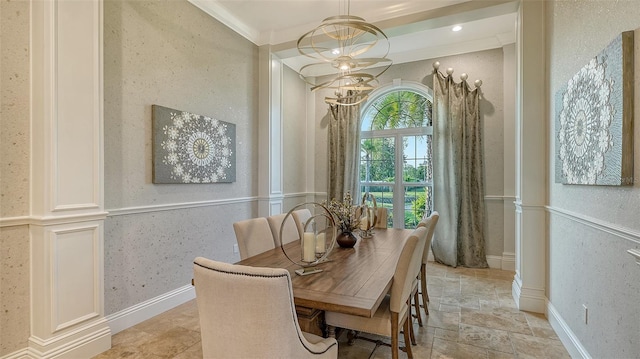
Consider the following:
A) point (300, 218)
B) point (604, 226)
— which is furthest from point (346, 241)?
point (604, 226)

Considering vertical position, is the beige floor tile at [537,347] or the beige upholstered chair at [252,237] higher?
the beige upholstered chair at [252,237]

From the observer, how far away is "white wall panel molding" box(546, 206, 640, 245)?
4.56 ft

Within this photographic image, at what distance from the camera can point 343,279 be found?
5.43 feet

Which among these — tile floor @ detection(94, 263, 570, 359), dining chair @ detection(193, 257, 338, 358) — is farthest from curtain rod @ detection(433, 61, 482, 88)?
dining chair @ detection(193, 257, 338, 358)

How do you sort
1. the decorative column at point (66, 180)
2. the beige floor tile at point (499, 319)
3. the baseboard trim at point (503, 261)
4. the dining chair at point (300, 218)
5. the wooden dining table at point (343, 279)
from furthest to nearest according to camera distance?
the baseboard trim at point (503, 261) → the dining chair at point (300, 218) → the beige floor tile at point (499, 319) → the decorative column at point (66, 180) → the wooden dining table at point (343, 279)

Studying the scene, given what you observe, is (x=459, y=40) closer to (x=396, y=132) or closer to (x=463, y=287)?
(x=396, y=132)

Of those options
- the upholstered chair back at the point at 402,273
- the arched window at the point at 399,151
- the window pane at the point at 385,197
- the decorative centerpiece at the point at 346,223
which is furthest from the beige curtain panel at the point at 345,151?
the upholstered chair back at the point at 402,273

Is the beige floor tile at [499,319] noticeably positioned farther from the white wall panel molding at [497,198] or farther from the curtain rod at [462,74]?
the curtain rod at [462,74]

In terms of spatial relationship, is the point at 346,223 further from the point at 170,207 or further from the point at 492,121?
the point at 492,121

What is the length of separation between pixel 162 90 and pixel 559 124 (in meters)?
3.41

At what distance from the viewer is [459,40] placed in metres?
4.25

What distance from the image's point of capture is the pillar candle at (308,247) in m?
1.82

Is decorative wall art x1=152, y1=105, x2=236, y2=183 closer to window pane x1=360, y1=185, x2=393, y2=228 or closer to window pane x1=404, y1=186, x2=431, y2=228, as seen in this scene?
window pane x1=360, y1=185, x2=393, y2=228

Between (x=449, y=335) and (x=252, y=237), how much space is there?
5.71 ft
